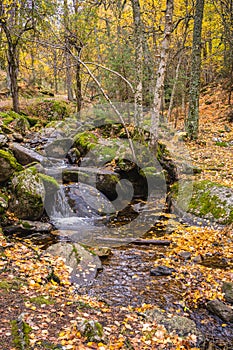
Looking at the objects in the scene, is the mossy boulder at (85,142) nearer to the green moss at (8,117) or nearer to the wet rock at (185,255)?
the green moss at (8,117)

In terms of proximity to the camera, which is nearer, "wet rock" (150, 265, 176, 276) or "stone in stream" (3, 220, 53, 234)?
"wet rock" (150, 265, 176, 276)

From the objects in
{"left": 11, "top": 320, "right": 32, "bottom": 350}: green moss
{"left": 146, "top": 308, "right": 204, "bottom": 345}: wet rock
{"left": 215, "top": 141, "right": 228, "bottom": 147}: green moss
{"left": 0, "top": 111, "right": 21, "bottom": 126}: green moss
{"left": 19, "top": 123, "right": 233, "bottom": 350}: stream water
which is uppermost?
{"left": 0, "top": 111, "right": 21, "bottom": 126}: green moss

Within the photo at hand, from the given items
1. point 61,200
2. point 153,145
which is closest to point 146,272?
point 61,200

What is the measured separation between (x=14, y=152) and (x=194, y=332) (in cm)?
824

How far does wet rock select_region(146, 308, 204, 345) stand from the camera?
12.8 ft

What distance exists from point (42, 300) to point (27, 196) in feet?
12.7

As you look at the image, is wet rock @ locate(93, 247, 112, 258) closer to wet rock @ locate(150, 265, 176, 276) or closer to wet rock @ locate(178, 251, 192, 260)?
wet rock @ locate(150, 265, 176, 276)

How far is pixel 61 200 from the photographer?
29.4 feet

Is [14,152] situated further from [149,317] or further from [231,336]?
[231,336]

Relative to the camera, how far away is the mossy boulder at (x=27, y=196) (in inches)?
289

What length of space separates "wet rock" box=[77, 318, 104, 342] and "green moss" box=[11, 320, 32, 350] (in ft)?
1.94

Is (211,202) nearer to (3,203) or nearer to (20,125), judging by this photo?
(3,203)

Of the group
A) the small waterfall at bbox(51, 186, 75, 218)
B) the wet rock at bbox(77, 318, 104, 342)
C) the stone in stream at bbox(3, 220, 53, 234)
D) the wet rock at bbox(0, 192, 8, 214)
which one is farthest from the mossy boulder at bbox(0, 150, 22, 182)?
the wet rock at bbox(77, 318, 104, 342)

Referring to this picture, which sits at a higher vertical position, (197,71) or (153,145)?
(197,71)
